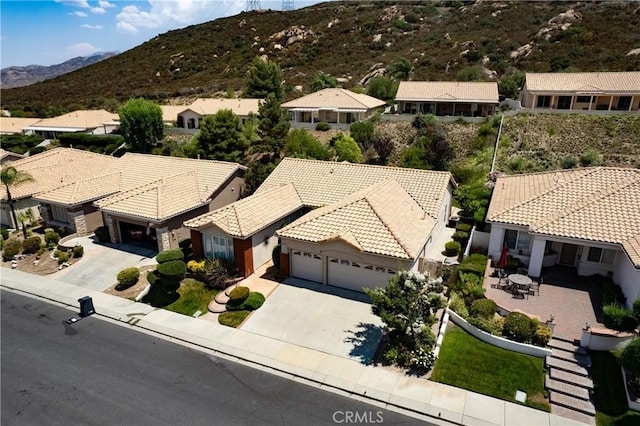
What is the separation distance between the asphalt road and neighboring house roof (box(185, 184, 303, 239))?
23.7 feet

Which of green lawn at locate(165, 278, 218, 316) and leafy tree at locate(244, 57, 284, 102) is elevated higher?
leafy tree at locate(244, 57, 284, 102)

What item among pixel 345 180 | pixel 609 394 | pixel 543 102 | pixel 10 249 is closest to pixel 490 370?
pixel 609 394

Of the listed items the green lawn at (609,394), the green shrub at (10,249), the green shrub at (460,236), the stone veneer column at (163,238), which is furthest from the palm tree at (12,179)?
the green lawn at (609,394)

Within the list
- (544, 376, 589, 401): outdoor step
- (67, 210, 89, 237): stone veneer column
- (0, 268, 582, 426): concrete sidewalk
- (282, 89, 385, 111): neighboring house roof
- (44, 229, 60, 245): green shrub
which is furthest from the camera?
(282, 89, 385, 111): neighboring house roof

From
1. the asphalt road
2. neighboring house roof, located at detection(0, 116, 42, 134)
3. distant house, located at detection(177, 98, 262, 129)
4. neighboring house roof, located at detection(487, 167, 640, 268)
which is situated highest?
distant house, located at detection(177, 98, 262, 129)

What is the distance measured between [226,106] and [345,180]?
40.1 metres

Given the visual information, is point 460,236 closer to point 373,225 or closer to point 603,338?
point 373,225

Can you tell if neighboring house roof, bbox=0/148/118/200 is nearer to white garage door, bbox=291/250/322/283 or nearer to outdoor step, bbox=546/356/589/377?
white garage door, bbox=291/250/322/283

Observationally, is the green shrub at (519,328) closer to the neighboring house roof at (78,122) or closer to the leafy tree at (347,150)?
the leafy tree at (347,150)

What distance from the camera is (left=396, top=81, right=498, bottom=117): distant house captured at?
52897 mm

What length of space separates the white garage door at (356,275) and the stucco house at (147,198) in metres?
11.9

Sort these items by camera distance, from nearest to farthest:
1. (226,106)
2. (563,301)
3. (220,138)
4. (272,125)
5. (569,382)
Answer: (569,382) → (563,301) → (220,138) → (272,125) → (226,106)

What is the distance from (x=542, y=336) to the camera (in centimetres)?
1705

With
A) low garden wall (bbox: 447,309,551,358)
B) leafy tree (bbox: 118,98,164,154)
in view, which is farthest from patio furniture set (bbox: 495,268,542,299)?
leafy tree (bbox: 118,98,164,154)
